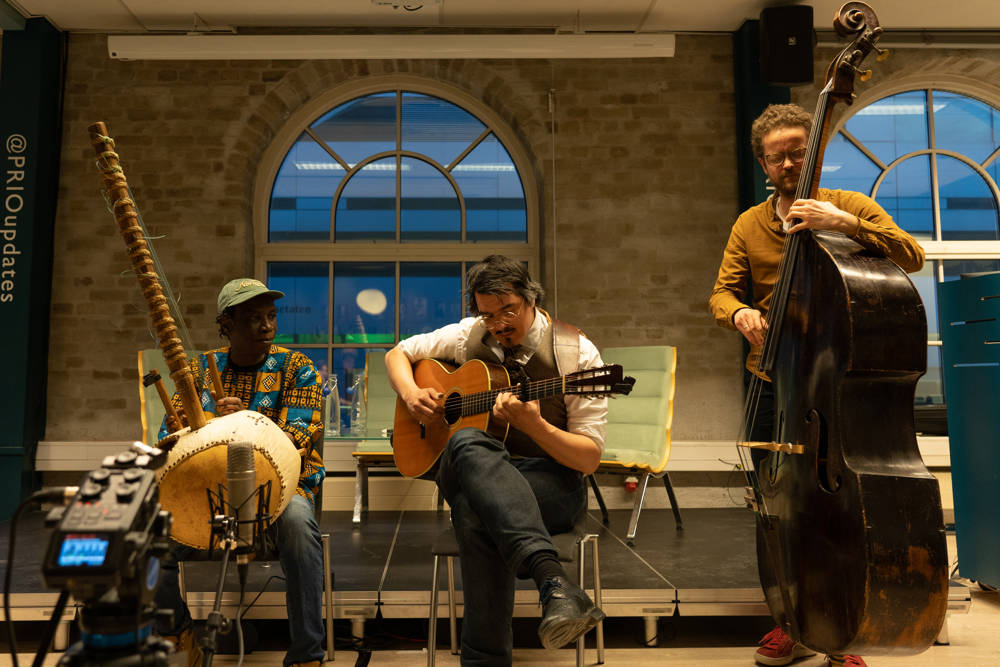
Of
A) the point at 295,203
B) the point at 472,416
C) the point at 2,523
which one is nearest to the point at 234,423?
the point at 472,416

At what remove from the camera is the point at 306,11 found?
531cm

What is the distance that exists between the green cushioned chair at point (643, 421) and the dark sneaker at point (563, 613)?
216 centimetres

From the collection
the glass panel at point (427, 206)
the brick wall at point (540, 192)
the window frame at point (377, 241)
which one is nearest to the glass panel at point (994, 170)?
the brick wall at point (540, 192)

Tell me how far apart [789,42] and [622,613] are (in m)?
3.87

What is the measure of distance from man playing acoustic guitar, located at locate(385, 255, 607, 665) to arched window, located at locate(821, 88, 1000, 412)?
4.14 m

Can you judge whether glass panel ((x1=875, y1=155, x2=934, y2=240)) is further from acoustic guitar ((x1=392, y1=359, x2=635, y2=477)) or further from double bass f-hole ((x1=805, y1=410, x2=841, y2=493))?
double bass f-hole ((x1=805, y1=410, x2=841, y2=493))

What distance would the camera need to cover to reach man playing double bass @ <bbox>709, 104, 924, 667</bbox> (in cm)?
200

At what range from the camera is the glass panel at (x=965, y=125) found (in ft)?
19.3

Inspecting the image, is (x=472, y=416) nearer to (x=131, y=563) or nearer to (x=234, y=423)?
(x=234, y=423)

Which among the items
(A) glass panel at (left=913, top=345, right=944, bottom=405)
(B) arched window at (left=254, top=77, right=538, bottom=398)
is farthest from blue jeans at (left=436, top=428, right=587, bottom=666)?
(A) glass panel at (left=913, top=345, right=944, bottom=405)

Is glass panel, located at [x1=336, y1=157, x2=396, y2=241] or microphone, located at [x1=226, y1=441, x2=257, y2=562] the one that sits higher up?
glass panel, located at [x1=336, y1=157, x2=396, y2=241]

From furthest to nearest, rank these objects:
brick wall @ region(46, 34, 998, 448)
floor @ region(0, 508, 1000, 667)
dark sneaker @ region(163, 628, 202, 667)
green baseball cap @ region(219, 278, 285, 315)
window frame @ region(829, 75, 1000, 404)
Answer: window frame @ region(829, 75, 1000, 404), brick wall @ region(46, 34, 998, 448), floor @ region(0, 508, 1000, 667), green baseball cap @ region(219, 278, 285, 315), dark sneaker @ region(163, 628, 202, 667)

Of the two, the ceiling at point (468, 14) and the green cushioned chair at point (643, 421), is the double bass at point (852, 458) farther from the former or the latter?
the ceiling at point (468, 14)

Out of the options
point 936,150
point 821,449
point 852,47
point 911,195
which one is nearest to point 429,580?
point 821,449
